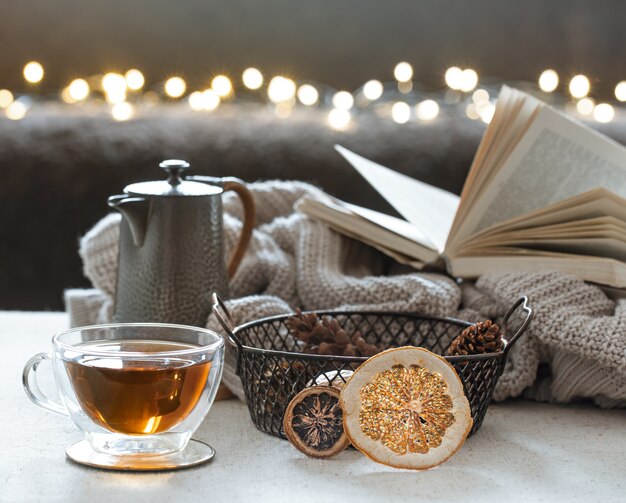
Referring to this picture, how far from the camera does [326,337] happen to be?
72 centimetres

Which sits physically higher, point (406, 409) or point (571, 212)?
point (571, 212)

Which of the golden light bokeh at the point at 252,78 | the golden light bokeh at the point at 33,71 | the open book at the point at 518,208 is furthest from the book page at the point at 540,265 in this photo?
the golden light bokeh at the point at 33,71

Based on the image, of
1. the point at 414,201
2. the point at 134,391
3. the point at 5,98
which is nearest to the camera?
the point at 134,391

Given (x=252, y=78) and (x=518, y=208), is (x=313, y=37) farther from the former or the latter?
(x=518, y=208)

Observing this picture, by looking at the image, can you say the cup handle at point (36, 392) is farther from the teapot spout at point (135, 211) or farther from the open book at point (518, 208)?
the open book at point (518, 208)

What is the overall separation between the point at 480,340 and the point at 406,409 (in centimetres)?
11

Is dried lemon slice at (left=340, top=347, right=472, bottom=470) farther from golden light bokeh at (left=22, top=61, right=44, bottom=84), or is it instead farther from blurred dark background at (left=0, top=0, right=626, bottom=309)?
golden light bokeh at (left=22, top=61, right=44, bottom=84)

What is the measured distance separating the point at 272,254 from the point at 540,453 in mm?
366

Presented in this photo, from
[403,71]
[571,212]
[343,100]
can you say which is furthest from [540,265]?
[403,71]

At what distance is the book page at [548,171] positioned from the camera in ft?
2.89

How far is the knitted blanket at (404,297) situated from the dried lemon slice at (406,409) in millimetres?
185

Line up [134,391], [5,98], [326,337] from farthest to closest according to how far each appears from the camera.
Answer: [5,98], [326,337], [134,391]

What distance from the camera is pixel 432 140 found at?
4.73ft

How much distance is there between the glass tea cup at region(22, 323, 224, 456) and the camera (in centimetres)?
59
